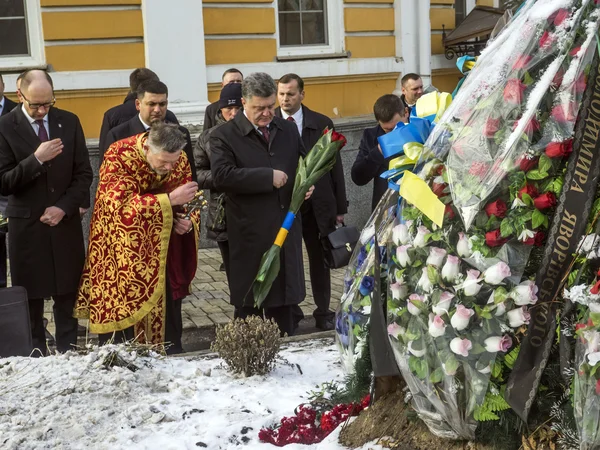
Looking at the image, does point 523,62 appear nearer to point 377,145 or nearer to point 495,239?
point 495,239

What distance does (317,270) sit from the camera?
7.15 m

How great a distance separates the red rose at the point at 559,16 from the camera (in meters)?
3.03

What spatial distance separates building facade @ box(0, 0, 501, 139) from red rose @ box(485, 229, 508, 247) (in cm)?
721

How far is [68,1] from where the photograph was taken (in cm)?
949

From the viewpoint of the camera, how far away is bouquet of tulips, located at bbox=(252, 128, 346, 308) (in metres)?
5.76

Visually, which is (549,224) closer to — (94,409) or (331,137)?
(94,409)

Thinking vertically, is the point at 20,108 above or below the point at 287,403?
above

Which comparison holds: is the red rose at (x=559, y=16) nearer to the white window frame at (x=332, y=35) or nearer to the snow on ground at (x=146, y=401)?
the snow on ground at (x=146, y=401)

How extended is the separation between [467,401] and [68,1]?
7593 millimetres

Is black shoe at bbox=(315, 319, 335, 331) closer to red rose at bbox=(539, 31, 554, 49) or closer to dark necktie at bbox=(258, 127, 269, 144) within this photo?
dark necktie at bbox=(258, 127, 269, 144)

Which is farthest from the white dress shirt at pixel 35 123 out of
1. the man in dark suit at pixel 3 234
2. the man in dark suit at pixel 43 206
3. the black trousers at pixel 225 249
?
the black trousers at pixel 225 249

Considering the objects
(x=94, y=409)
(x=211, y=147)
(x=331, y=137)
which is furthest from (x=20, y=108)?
(x=94, y=409)

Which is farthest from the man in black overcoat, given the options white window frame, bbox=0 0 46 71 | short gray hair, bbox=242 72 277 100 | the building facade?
white window frame, bbox=0 0 46 71

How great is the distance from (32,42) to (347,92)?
3.96 metres
